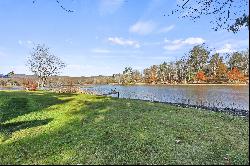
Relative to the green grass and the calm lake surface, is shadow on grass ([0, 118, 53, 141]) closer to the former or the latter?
the green grass

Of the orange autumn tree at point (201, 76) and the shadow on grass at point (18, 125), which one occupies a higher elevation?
the orange autumn tree at point (201, 76)

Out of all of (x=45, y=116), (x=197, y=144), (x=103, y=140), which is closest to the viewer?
(x=197, y=144)

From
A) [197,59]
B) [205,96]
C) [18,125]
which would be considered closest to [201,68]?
[197,59]

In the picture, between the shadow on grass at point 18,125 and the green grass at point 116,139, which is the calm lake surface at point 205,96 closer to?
the green grass at point 116,139

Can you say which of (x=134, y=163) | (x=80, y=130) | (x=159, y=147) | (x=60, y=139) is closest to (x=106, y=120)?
(x=80, y=130)

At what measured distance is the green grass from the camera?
12.0 meters

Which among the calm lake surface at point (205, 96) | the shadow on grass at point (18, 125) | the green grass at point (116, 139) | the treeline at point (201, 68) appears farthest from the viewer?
the treeline at point (201, 68)

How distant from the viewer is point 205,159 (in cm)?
1147

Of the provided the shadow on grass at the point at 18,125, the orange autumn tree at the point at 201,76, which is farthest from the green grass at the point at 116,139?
the orange autumn tree at the point at 201,76

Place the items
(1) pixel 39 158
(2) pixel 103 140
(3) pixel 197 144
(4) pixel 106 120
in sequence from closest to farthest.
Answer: (1) pixel 39 158, (3) pixel 197 144, (2) pixel 103 140, (4) pixel 106 120

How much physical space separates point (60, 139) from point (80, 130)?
1844 mm

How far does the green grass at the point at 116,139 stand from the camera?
12008mm

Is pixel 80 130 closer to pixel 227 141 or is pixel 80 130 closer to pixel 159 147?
pixel 159 147

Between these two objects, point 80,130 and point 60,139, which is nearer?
point 60,139
